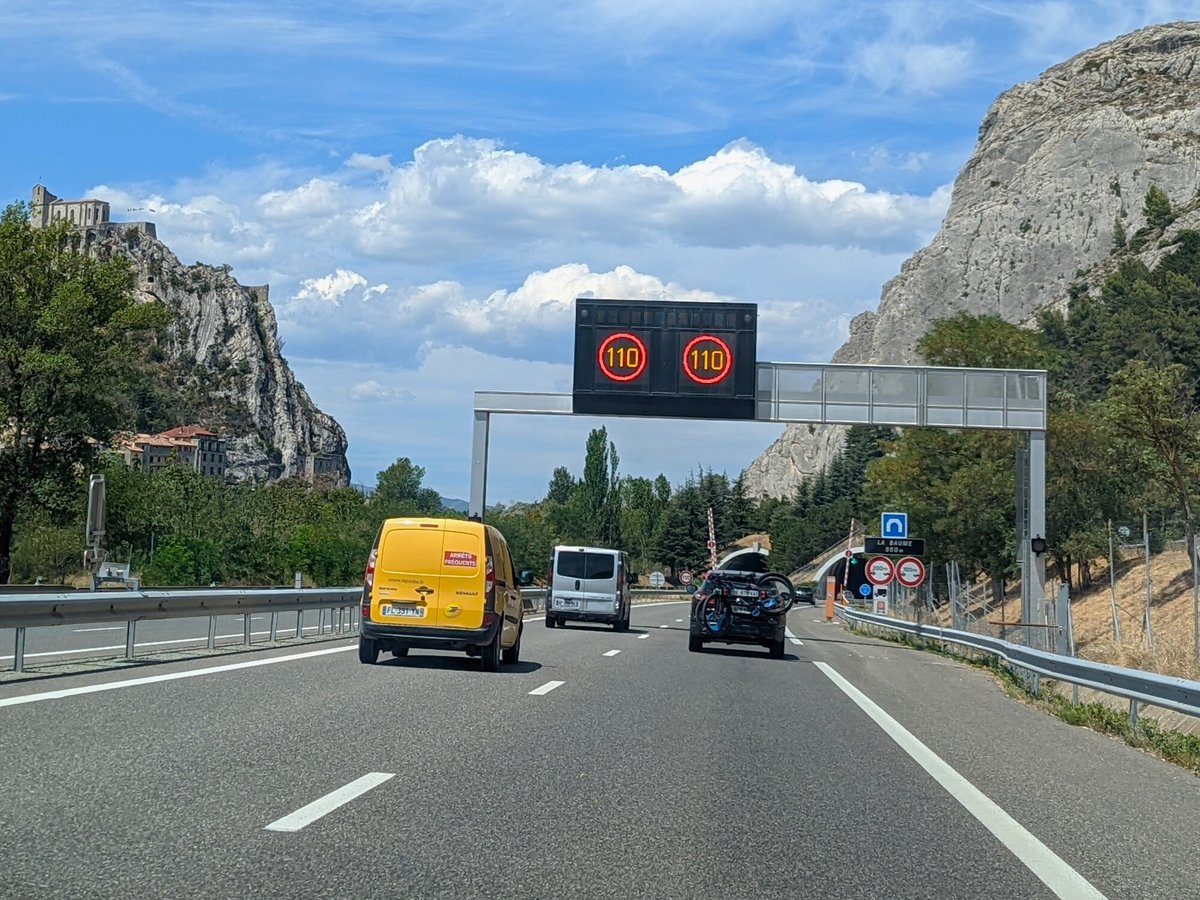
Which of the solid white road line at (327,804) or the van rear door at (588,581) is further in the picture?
the van rear door at (588,581)

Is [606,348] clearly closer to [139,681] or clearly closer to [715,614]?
[715,614]

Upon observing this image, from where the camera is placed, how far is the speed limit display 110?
34.3m

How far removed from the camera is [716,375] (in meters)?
34.2

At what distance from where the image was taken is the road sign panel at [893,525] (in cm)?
4084

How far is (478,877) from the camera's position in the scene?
615cm

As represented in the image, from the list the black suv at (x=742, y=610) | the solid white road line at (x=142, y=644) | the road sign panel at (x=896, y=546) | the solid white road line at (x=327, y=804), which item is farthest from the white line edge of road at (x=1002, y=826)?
the road sign panel at (x=896, y=546)

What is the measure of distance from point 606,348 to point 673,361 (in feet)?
5.48

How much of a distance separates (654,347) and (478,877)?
28.7 meters

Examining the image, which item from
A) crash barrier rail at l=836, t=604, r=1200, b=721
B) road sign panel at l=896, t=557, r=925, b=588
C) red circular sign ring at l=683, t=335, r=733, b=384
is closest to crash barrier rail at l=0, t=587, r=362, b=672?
crash barrier rail at l=836, t=604, r=1200, b=721

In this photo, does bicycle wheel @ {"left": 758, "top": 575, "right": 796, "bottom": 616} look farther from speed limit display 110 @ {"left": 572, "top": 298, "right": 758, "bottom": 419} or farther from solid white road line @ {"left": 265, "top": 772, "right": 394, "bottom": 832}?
solid white road line @ {"left": 265, "top": 772, "right": 394, "bottom": 832}

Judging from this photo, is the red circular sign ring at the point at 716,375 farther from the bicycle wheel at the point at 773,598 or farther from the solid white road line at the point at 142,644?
the solid white road line at the point at 142,644

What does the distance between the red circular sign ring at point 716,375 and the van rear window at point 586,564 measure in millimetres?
5237

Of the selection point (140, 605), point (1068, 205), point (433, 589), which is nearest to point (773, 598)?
point (433, 589)

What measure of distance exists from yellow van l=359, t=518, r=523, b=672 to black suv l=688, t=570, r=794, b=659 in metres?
8.18
